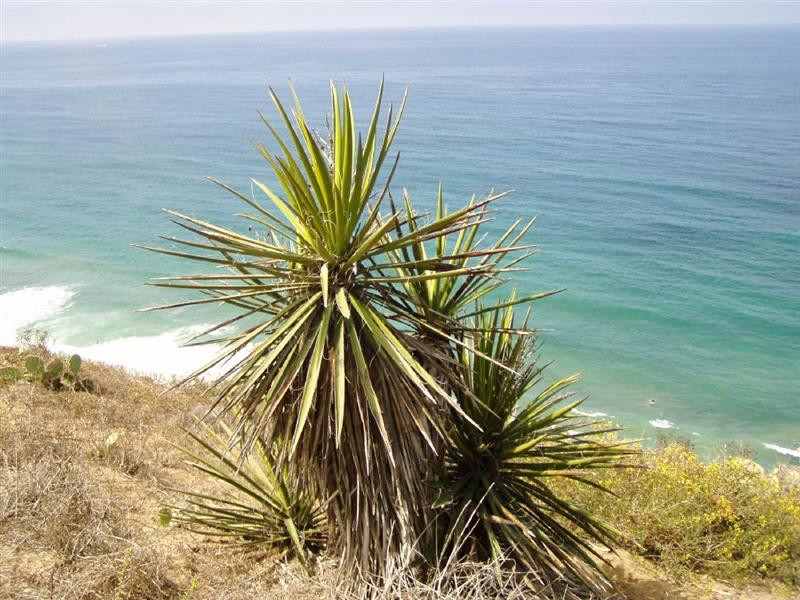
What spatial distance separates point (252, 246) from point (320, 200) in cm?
61

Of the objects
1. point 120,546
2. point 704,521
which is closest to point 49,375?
point 120,546

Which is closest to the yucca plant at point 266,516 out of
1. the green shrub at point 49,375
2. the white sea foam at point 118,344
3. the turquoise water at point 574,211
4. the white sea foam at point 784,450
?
the turquoise water at point 574,211

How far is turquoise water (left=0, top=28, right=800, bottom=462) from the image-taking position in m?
24.6

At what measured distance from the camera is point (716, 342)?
2647 cm

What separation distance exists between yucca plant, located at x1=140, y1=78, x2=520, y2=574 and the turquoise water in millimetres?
1626

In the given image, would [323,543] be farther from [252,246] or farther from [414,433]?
[252,246]

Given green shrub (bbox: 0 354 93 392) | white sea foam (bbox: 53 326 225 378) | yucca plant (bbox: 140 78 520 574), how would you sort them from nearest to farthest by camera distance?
yucca plant (bbox: 140 78 520 574) → green shrub (bbox: 0 354 93 392) → white sea foam (bbox: 53 326 225 378)

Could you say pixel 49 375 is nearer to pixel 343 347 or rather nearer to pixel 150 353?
pixel 343 347

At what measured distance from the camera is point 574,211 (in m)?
40.0

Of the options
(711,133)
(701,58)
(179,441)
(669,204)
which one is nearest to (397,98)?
(711,133)

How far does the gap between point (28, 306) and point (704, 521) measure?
1060 inches

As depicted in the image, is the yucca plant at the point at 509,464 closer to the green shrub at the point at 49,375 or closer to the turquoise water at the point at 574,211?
the turquoise water at the point at 574,211

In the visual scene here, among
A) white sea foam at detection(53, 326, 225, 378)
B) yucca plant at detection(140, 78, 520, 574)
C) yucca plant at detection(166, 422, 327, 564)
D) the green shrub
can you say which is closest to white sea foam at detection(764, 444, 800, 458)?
yucca plant at detection(166, 422, 327, 564)

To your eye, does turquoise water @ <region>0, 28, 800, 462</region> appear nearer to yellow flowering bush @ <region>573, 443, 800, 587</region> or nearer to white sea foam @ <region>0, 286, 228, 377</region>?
white sea foam @ <region>0, 286, 228, 377</region>
